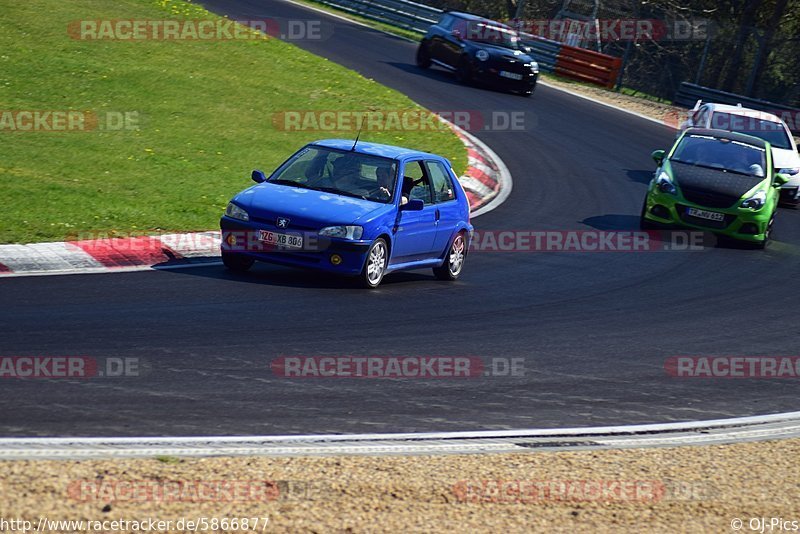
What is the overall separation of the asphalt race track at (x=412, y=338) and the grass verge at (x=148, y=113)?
8.12 ft

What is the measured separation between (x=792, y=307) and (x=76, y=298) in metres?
8.33

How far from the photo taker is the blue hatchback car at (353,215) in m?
11.4

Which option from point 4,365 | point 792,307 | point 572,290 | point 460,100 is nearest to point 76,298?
point 4,365

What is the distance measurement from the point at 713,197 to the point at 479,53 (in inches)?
530

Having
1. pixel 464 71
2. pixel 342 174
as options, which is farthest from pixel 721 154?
pixel 464 71
